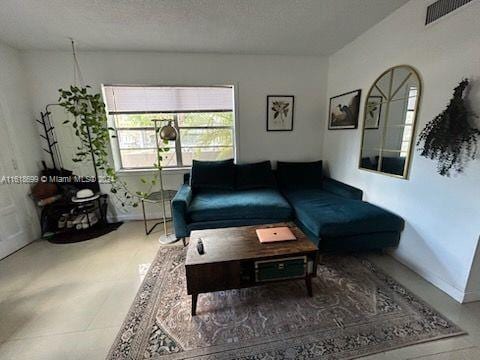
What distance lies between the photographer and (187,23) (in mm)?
2113

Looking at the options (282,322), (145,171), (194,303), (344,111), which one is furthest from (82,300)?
(344,111)

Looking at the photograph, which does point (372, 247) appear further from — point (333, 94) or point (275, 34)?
point (275, 34)

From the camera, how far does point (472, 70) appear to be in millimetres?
1457

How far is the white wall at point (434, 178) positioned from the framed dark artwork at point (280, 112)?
1.08 m

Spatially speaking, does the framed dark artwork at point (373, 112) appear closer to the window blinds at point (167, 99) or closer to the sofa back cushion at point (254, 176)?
the sofa back cushion at point (254, 176)

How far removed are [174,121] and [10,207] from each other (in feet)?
7.18

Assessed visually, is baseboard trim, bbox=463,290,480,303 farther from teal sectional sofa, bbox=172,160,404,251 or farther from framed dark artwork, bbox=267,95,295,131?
framed dark artwork, bbox=267,95,295,131

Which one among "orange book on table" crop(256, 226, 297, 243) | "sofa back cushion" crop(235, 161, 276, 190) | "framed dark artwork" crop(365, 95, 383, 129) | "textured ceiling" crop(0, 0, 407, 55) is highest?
"textured ceiling" crop(0, 0, 407, 55)

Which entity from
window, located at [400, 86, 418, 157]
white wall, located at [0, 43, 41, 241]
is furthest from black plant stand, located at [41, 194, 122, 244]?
window, located at [400, 86, 418, 157]

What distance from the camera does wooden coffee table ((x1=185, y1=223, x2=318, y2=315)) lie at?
147cm

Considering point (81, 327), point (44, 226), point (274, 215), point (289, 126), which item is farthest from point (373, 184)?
point (44, 226)

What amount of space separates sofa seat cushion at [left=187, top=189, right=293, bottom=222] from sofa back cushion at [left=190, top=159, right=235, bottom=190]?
304 mm

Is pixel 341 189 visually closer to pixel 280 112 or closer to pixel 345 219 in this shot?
pixel 345 219

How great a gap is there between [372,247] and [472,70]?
1.58 metres
